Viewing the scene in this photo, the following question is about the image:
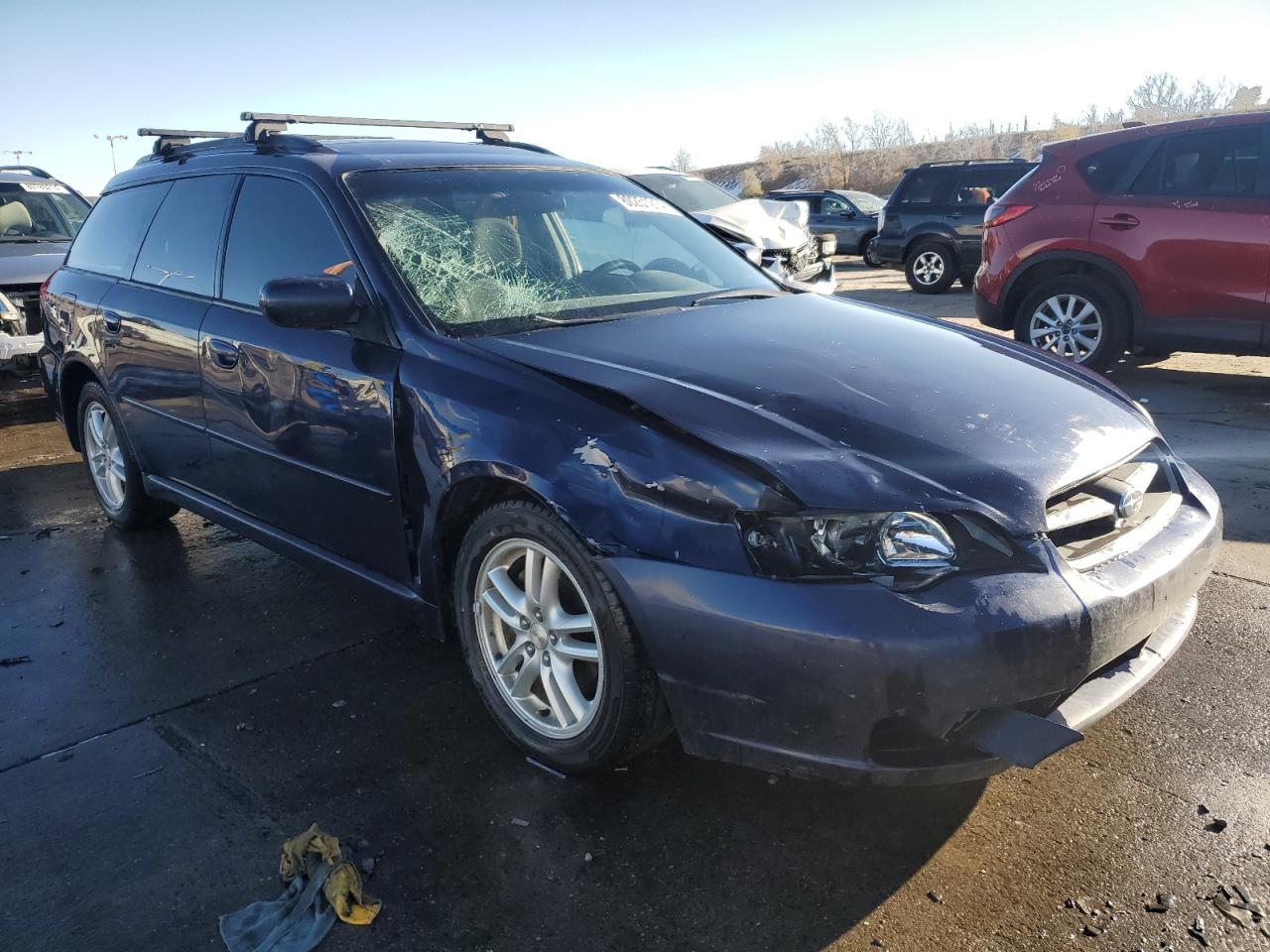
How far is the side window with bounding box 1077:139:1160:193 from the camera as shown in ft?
23.5

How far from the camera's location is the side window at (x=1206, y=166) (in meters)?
6.73

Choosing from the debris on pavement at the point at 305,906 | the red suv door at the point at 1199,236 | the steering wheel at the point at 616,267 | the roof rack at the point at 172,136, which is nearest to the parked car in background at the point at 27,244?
the roof rack at the point at 172,136

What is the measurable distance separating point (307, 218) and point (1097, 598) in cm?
274

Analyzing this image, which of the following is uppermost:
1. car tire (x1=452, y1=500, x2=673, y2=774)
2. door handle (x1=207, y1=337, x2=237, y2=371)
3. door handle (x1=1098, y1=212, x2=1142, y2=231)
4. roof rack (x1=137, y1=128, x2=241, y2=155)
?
roof rack (x1=137, y1=128, x2=241, y2=155)

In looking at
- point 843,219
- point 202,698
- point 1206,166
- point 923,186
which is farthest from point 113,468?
point 843,219

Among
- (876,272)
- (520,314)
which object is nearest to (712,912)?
(520,314)

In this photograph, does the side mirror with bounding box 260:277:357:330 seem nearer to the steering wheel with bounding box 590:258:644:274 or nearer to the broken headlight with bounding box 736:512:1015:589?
the steering wheel with bounding box 590:258:644:274

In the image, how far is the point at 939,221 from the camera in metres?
14.6

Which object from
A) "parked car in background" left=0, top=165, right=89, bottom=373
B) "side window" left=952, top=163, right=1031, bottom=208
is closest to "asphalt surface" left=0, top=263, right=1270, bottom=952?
"parked car in background" left=0, top=165, right=89, bottom=373

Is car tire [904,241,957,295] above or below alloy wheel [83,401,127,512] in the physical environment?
below

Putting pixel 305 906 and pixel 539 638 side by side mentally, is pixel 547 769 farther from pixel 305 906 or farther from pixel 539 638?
pixel 305 906

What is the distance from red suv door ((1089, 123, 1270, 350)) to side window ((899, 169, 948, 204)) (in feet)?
26.7

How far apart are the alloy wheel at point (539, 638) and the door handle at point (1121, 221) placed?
5.91m

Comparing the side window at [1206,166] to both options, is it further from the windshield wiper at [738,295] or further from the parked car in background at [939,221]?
the parked car in background at [939,221]
